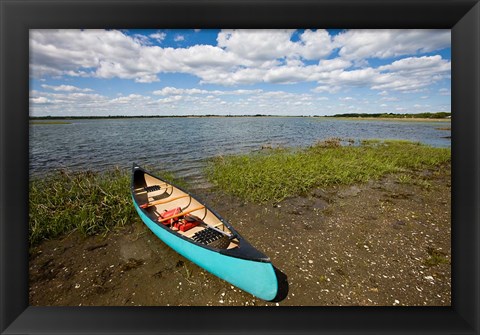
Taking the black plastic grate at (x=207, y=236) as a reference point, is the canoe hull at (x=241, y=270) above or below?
Result: below

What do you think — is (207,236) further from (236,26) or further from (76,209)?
(76,209)

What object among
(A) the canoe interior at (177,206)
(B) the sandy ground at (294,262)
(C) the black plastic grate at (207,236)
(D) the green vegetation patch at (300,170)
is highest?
(D) the green vegetation patch at (300,170)

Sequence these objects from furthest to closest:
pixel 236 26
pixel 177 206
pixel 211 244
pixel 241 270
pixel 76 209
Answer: pixel 177 206 → pixel 76 209 → pixel 211 244 → pixel 241 270 → pixel 236 26

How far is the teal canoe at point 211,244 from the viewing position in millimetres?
3193

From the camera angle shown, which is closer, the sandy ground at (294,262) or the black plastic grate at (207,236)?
the sandy ground at (294,262)

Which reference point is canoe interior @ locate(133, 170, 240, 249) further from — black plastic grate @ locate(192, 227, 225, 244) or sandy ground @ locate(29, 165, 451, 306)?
sandy ground @ locate(29, 165, 451, 306)

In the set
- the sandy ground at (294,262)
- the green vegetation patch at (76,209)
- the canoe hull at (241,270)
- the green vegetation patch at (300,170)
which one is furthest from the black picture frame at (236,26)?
the green vegetation patch at (300,170)

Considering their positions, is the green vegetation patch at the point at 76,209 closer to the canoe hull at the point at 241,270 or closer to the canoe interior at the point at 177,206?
the canoe interior at the point at 177,206

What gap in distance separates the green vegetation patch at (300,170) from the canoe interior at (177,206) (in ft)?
7.29

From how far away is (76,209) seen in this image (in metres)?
5.95

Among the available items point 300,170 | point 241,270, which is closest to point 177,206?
point 241,270

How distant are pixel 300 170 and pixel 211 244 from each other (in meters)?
6.53

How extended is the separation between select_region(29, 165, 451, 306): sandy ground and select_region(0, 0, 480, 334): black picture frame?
653mm

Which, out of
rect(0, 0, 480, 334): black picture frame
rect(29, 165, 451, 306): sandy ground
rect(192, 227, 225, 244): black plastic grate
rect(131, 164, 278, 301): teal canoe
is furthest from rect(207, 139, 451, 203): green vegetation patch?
rect(0, 0, 480, 334): black picture frame
